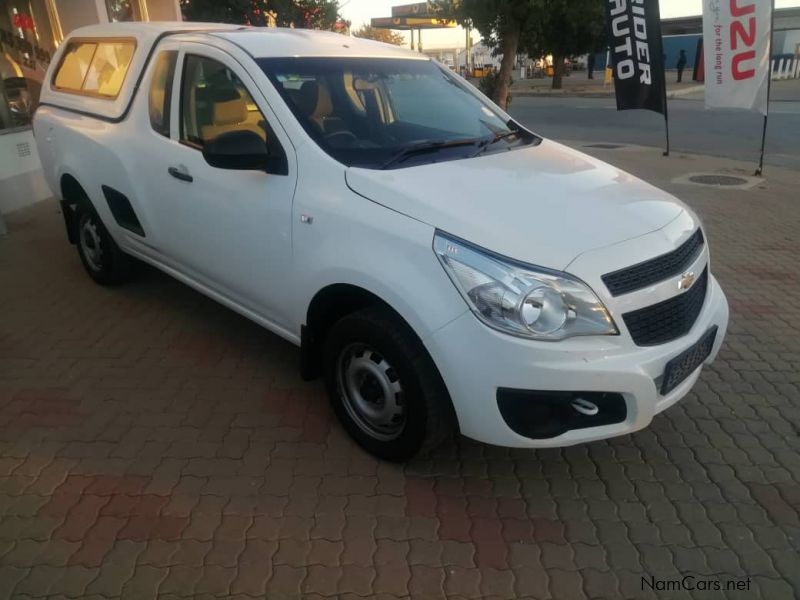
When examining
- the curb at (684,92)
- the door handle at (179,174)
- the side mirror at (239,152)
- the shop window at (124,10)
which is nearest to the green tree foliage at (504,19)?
the shop window at (124,10)

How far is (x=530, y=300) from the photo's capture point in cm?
235

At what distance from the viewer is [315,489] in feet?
9.36

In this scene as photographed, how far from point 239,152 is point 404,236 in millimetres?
996

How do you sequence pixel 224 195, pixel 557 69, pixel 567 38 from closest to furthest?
pixel 224 195
pixel 567 38
pixel 557 69

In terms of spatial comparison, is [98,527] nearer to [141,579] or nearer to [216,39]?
[141,579]

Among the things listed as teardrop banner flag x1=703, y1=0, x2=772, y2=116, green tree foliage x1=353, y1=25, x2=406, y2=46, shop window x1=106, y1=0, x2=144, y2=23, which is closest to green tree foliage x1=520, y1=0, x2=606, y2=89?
teardrop banner flag x1=703, y1=0, x2=772, y2=116

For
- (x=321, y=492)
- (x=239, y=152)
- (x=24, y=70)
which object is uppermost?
(x=24, y=70)

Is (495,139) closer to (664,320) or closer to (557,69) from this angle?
(664,320)

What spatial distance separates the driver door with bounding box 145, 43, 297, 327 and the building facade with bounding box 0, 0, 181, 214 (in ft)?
16.0

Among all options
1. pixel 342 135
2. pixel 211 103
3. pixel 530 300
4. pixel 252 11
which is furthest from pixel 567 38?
pixel 530 300

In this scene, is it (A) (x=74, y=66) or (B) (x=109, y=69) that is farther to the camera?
(A) (x=74, y=66)

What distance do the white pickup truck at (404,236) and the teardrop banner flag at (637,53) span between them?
7191 mm

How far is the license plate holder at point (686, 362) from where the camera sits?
102 inches

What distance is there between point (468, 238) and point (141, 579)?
1783 millimetres
